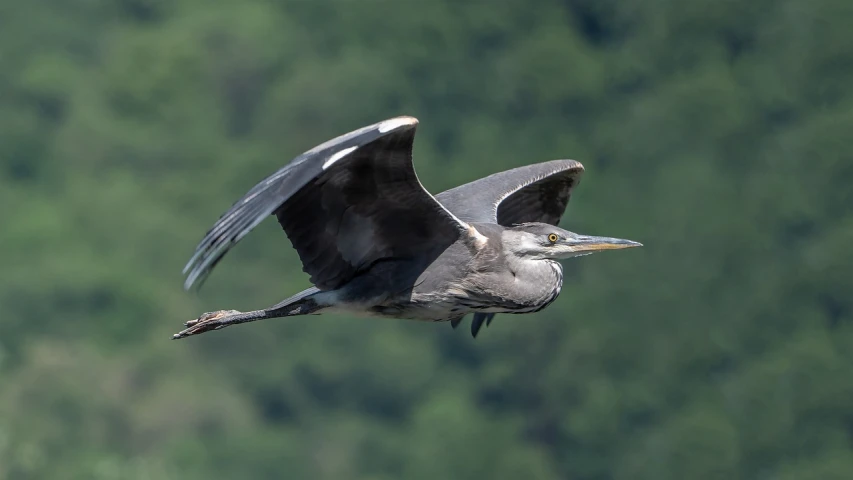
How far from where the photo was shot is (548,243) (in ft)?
40.1

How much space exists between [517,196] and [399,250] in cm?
213

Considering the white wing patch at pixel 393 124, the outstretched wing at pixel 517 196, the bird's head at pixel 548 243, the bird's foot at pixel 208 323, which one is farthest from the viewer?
the outstretched wing at pixel 517 196

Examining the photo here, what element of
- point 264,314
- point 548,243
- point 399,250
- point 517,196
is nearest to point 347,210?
point 399,250

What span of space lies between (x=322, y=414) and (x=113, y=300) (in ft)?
31.0

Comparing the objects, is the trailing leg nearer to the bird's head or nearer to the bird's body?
the bird's body

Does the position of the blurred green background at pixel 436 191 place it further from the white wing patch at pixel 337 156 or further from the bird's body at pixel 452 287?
the white wing patch at pixel 337 156

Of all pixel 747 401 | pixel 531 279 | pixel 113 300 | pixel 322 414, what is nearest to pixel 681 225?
pixel 747 401

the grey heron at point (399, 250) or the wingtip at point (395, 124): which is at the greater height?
the wingtip at point (395, 124)

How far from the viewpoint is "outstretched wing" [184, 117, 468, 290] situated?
34.3 feet

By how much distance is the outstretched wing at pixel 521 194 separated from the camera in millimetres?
13023

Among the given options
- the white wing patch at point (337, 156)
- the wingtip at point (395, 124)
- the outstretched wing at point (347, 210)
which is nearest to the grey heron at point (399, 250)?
the outstretched wing at point (347, 210)

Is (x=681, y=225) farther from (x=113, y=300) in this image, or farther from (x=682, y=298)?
(x=113, y=300)

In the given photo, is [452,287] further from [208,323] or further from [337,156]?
[337,156]

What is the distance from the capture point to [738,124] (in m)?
68.6
